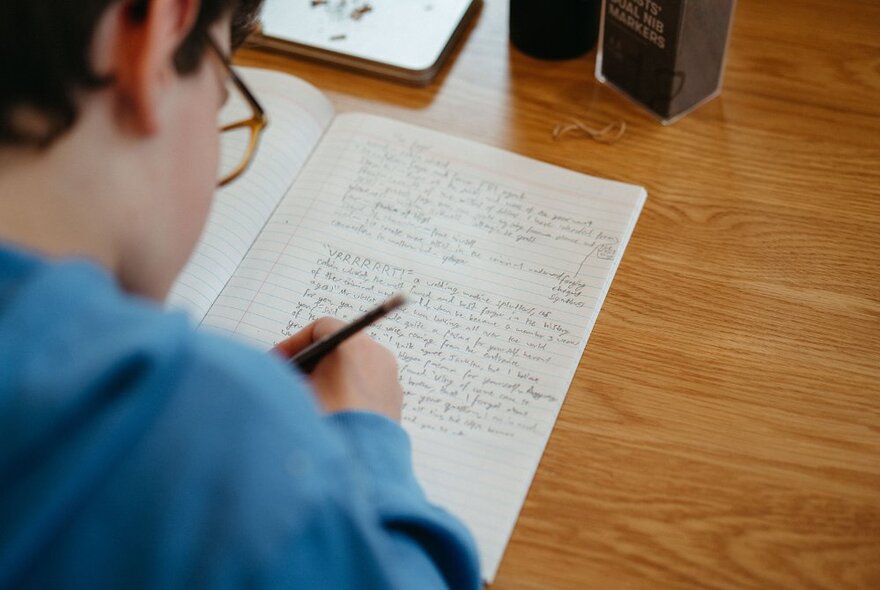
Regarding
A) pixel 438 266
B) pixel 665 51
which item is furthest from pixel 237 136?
pixel 665 51

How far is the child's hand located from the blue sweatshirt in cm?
20

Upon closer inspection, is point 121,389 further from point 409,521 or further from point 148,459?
point 409,521

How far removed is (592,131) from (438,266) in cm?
22

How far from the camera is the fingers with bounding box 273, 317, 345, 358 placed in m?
0.71

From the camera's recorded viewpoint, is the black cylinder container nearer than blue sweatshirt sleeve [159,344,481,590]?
No

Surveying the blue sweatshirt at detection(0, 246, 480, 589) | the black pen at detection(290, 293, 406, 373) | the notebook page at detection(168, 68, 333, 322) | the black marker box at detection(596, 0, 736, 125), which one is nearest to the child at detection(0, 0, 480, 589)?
the blue sweatshirt at detection(0, 246, 480, 589)

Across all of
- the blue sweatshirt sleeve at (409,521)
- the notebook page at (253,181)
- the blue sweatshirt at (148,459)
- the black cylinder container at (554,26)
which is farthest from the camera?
the black cylinder container at (554,26)

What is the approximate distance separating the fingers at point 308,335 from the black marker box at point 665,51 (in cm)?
38

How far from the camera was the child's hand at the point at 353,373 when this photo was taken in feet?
2.22

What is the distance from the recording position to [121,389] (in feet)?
1.35

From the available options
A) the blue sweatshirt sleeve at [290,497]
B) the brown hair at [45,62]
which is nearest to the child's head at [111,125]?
the brown hair at [45,62]

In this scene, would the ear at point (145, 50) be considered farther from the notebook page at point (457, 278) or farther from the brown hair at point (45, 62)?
the notebook page at point (457, 278)

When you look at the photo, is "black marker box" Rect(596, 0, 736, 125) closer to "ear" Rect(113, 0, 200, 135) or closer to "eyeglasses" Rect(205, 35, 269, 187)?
"eyeglasses" Rect(205, 35, 269, 187)

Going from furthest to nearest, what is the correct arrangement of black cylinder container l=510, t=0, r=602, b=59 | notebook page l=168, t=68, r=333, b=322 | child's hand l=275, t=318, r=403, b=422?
black cylinder container l=510, t=0, r=602, b=59, notebook page l=168, t=68, r=333, b=322, child's hand l=275, t=318, r=403, b=422
